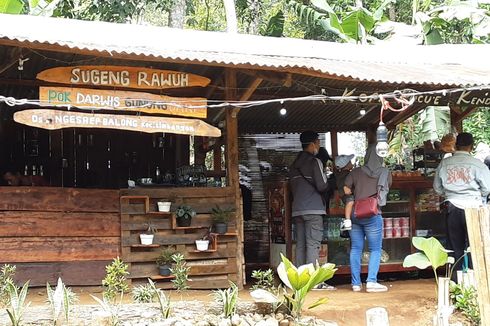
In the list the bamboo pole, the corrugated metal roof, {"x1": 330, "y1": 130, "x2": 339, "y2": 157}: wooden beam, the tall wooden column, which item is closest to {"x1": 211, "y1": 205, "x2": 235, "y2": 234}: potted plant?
the tall wooden column

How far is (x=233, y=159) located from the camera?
7.16 meters

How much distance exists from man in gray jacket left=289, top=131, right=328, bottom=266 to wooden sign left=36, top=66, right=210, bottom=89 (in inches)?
60.5

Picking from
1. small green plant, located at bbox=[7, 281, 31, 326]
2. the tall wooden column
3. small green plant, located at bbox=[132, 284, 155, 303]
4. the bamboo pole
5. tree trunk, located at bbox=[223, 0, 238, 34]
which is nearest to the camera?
the bamboo pole

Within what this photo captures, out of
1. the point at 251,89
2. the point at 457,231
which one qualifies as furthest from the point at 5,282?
the point at 457,231

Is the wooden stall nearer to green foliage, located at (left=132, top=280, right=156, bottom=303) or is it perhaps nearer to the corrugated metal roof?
the corrugated metal roof

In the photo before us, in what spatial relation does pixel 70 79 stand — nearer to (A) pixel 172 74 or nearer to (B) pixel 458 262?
(A) pixel 172 74

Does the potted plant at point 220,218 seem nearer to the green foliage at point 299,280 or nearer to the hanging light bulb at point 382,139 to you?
the green foliage at point 299,280

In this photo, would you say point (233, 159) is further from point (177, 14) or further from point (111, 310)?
point (177, 14)

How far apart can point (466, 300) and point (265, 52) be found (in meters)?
3.66

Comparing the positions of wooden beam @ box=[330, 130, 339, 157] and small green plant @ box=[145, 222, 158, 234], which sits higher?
wooden beam @ box=[330, 130, 339, 157]

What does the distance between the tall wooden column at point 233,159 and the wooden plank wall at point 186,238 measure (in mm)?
50

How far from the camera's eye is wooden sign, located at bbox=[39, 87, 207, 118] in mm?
5929

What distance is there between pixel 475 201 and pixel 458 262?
0.76 m

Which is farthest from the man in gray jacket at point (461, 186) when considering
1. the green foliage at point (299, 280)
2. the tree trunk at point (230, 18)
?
the tree trunk at point (230, 18)
